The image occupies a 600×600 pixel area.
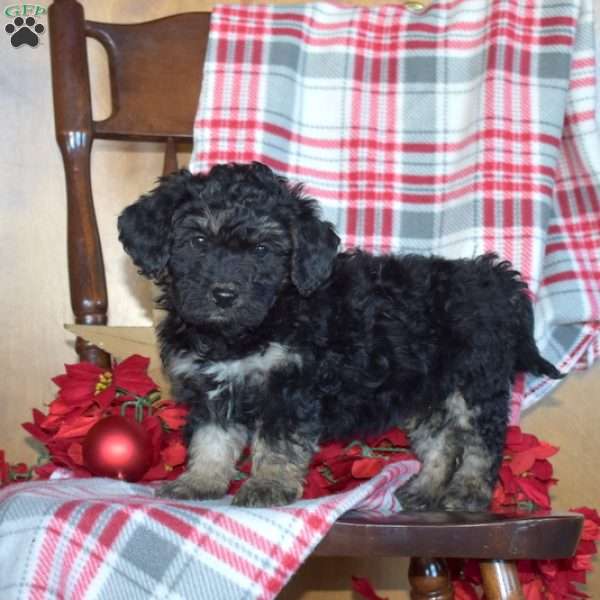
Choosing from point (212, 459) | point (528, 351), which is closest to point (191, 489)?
point (212, 459)

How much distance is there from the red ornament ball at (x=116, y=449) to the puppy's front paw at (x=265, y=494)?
0.31 m

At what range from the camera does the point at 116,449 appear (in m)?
1.95

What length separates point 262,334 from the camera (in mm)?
1901

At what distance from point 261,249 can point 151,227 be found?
235mm

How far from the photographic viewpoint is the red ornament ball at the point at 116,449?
76.9 inches

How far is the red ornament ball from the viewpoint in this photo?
1952 millimetres

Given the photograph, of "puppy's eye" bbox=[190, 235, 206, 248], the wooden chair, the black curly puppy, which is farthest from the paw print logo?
"puppy's eye" bbox=[190, 235, 206, 248]

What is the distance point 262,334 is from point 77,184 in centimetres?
88

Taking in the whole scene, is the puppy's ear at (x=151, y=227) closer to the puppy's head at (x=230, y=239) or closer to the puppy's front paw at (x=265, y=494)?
the puppy's head at (x=230, y=239)

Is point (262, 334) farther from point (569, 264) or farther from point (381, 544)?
point (569, 264)

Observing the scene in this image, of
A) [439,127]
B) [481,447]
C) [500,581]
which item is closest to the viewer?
[500,581]

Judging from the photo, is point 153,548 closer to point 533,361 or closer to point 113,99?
point 533,361

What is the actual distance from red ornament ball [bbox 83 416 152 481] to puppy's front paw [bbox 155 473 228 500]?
0.10 m

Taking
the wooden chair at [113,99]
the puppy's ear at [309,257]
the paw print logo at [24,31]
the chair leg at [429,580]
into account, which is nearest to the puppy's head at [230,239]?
the puppy's ear at [309,257]
